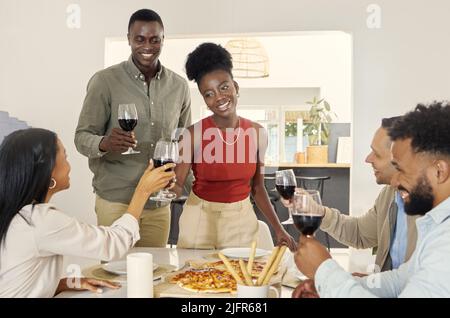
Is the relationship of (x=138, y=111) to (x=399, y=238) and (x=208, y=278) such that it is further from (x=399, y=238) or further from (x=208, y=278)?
(x=399, y=238)

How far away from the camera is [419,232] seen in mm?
1114

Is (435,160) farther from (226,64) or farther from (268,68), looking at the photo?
(268,68)

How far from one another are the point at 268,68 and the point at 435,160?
1487 millimetres

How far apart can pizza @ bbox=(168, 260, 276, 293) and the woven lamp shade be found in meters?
1.16

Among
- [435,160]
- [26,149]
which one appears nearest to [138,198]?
[26,149]

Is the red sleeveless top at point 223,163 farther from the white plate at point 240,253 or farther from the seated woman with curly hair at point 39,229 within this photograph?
the seated woman with curly hair at point 39,229

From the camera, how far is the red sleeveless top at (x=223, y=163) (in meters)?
1.95

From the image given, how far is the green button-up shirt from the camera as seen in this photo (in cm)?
212

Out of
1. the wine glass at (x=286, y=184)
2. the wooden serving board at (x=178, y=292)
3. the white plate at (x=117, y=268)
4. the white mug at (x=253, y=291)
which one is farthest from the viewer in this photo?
the wine glass at (x=286, y=184)

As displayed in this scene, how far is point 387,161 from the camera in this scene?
5.63 ft

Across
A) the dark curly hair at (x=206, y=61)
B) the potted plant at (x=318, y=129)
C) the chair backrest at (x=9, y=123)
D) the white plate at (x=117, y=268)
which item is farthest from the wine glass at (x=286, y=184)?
the chair backrest at (x=9, y=123)

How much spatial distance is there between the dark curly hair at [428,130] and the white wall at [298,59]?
1.07 m

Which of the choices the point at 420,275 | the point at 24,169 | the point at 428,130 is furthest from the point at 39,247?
the point at 428,130

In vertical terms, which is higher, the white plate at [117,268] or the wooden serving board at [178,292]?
the white plate at [117,268]
